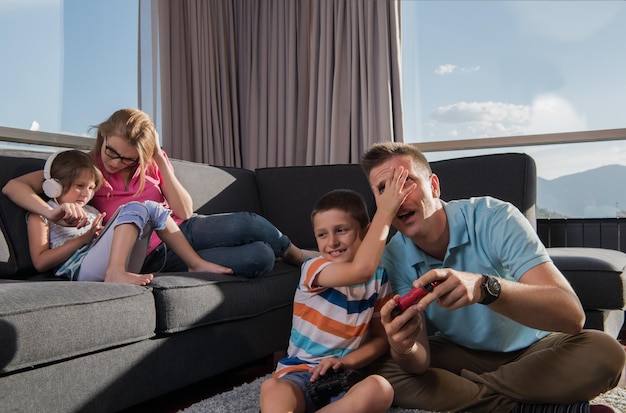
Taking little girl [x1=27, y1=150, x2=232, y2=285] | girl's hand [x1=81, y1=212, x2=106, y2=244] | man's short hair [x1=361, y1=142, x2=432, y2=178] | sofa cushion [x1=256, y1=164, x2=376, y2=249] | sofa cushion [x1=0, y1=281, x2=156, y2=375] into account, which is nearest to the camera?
sofa cushion [x1=0, y1=281, x2=156, y2=375]

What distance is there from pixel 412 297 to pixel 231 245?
1.15 m

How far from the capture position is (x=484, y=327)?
1.56 meters

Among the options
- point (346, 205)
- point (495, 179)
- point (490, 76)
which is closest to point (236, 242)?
point (346, 205)

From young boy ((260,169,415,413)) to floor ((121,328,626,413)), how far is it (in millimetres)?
555

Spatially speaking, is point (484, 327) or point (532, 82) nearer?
point (484, 327)

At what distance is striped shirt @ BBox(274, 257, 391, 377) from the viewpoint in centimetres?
151

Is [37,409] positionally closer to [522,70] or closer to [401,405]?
[401,405]

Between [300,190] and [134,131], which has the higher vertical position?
[134,131]

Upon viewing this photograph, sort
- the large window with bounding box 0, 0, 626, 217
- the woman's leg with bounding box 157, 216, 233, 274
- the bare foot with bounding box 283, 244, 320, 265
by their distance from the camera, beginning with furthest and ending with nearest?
the large window with bounding box 0, 0, 626, 217 < the bare foot with bounding box 283, 244, 320, 265 < the woman's leg with bounding box 157, 216, 233, 274

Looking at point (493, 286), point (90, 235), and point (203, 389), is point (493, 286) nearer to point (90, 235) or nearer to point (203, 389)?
point (203, 389)

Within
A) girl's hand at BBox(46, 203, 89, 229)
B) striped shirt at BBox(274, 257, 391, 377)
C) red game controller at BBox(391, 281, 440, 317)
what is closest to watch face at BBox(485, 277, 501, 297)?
red game controller at BBox(391, 281, 440, 317)

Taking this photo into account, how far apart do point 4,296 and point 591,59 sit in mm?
3454

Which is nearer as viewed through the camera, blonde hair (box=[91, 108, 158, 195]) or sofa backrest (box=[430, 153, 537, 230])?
blonde hair (box=[91, 108, 158, 195])

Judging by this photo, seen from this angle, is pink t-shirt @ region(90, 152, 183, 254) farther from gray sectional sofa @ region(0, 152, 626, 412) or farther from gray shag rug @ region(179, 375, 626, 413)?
gray shag rug @ region(179, 375, 626, 413)
